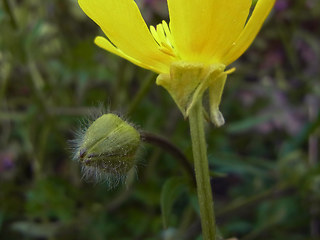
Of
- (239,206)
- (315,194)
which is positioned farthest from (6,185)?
(315,194)

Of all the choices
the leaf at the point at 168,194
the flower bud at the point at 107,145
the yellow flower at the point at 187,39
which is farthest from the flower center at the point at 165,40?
the leaf at the point at 168,194

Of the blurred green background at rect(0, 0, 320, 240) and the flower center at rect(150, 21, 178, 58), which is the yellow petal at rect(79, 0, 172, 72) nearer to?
the flower center at rect(150, 21, 178, 58)

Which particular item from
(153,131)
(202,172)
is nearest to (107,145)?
(202,172)

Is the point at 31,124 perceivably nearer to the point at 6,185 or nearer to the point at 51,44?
the point at 6,185

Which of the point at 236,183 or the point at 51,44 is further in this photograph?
the point at 51,44

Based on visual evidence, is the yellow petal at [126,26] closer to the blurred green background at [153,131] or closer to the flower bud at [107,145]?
the flower bud at [107,145]

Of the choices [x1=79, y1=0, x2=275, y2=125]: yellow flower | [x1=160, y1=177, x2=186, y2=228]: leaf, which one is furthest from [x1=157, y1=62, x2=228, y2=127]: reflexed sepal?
[x1=160, y1=177, x2=186, y2=228]: leaf
